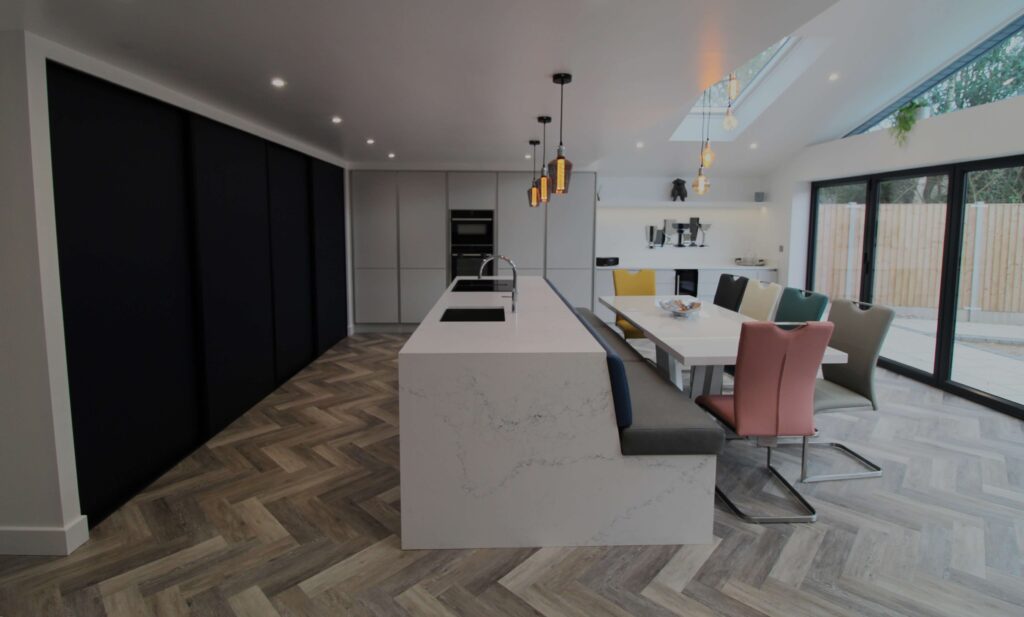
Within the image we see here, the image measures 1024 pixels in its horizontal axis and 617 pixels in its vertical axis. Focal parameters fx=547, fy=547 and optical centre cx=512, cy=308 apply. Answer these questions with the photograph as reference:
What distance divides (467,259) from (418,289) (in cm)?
76

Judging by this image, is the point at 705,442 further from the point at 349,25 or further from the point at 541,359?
the point at 349,25

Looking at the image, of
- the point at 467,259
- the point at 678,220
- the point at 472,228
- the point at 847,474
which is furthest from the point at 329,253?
the point at 847,474

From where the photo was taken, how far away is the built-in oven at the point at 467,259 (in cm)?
683

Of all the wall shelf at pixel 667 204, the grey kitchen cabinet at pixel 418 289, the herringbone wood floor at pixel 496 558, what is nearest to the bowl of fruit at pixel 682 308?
the herringbone wood floor at pixel 496 558

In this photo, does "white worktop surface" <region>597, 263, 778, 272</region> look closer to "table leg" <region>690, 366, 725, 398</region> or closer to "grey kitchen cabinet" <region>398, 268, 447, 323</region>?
"grey kitchen cabinet" <region>398, 268, 447, 323</region>

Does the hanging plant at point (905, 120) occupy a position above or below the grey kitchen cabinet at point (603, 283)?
above

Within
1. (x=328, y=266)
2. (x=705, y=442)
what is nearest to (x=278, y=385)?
(x=328, y=266)

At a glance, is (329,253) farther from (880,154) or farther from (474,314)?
(880,154)

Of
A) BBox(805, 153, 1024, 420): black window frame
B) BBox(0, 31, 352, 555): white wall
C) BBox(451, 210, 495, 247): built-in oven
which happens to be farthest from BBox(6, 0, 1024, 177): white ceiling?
BBox(451, 210, 495, 247): built-in oven

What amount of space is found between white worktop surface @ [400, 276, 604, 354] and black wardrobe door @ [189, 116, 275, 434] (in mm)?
1511

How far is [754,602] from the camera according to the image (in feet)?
6.68

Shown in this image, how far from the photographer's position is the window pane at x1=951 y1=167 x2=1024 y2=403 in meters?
4.20

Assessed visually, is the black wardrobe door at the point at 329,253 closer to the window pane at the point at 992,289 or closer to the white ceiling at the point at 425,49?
the white ceiling at the point at 425,49

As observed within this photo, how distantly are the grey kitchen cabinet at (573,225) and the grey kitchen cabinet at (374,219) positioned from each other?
1.97m
